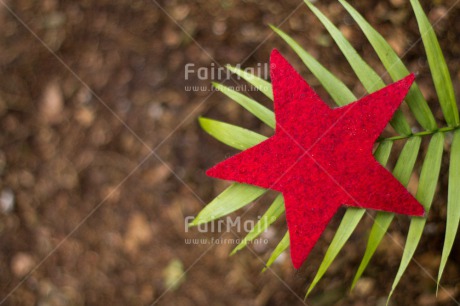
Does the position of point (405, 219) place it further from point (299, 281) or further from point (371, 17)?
point (371, 17)

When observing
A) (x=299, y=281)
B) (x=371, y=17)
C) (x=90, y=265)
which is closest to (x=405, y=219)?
(x=299, y=281)

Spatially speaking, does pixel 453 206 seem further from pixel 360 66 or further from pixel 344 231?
pixel 360 66

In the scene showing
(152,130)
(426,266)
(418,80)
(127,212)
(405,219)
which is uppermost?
(152,130)

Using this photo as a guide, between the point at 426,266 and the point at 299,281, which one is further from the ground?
the point at 299,281
